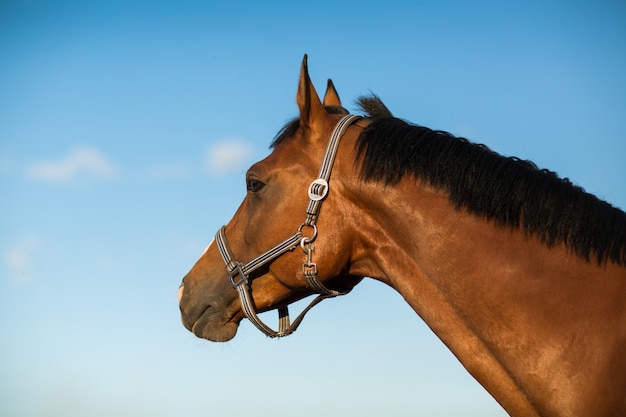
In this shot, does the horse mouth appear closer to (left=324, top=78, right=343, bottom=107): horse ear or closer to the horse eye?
the horse eye

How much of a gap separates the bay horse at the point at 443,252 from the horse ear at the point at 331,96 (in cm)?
74

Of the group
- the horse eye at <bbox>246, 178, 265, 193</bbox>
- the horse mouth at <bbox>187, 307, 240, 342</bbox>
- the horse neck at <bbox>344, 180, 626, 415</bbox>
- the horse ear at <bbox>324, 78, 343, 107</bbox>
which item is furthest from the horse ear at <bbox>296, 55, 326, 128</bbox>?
the horse mouth at <bbox>187, 307, 240, 342</bbox>

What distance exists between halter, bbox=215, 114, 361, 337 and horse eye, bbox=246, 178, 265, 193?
1.67 ft

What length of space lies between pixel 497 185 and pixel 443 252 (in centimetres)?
63

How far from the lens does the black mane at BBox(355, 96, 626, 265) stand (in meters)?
4.53

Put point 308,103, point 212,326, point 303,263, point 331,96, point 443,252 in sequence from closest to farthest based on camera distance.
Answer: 1. point 443,252
2. point 303,263
3. point 308,103
4. point 212,326
5. point 331,96

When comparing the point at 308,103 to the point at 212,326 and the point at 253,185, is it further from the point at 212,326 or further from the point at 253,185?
the point at 212,326

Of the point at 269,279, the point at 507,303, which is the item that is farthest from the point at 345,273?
the point at 507,303

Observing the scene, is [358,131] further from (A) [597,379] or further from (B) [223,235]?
(A) [597,379]

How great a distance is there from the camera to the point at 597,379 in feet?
13.7

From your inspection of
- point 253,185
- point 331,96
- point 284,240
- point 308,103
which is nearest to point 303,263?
point 284,240

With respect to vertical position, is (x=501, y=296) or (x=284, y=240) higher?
(x=284, y=240)

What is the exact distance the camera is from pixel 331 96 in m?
7.00

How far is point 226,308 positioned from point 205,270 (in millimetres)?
409
